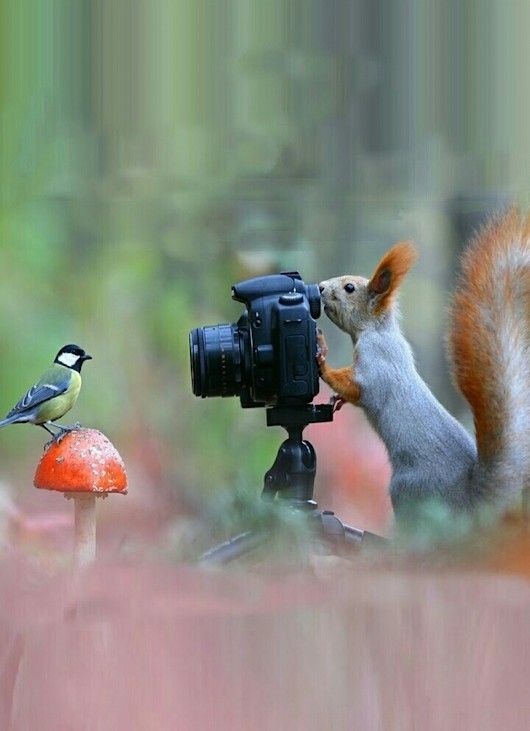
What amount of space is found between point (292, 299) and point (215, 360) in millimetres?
204

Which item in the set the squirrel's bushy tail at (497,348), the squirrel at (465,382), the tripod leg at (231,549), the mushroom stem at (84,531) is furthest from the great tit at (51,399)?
the squirrel's bushy tail at (497,348)

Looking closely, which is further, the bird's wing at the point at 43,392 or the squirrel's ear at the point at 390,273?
the squirrel's ear at the point at 390,273

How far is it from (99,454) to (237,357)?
386 millimetres

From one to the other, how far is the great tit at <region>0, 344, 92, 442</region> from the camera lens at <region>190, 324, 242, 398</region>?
250mm

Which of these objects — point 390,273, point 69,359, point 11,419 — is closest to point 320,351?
point 390,273

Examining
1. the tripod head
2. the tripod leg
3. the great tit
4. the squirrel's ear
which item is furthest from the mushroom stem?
the squirrel's ear

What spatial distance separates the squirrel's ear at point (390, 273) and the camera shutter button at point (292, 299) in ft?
0.71

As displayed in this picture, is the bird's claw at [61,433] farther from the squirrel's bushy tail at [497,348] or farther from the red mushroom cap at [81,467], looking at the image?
the squirrel's bushy tail at [497,348]

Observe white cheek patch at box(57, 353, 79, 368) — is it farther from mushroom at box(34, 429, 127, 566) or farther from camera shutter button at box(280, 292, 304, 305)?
camera shutter button at box(280, 292, 304, 305)

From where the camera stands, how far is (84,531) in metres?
2.03

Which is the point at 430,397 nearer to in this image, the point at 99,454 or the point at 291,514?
the point at 291,514

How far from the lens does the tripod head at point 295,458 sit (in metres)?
2.22

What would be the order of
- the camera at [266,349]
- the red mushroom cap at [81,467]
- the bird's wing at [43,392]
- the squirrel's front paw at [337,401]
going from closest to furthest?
the red mushroom cap at [81,467] < the bird's wing at [43,392] < the camera at [266,349] < the squirrel's front paw at [337,401]

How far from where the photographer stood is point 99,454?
77.8 inches
